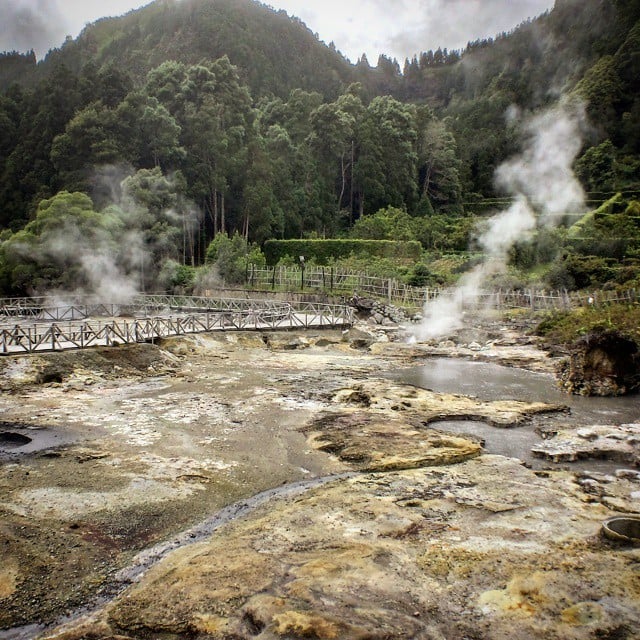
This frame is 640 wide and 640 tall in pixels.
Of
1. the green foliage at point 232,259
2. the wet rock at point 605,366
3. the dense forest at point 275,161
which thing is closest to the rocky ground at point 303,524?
the wet rock at point 605,366

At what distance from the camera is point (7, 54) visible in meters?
79.4

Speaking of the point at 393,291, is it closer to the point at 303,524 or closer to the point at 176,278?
the point at 176,278

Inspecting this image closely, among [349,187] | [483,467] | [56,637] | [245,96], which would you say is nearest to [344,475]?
[483,467]

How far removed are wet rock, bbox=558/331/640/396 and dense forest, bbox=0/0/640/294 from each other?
13.2m

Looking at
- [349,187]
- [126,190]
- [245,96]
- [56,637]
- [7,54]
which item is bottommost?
[56,637]

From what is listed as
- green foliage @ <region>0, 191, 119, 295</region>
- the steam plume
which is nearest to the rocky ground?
the steam plume

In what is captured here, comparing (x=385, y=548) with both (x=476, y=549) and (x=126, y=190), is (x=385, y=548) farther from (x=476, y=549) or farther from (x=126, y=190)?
(x=126, y=190)

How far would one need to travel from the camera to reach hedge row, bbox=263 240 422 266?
38344 millimetres

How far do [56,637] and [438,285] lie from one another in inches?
1095

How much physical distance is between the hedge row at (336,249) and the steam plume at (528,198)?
205 inches

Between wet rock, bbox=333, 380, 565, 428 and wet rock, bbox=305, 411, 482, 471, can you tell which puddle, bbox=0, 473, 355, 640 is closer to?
wet rock, bbox=305, 411, 482, 471

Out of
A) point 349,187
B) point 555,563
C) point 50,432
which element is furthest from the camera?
point 349,187

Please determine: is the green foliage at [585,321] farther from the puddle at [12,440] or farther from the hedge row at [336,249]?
the puddle at [12,440]

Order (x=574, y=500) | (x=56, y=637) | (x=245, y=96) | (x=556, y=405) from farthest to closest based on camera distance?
(x=245, y=96)
(x=556, y=405)
(x=574, y=500)
(x=56, y=637)
